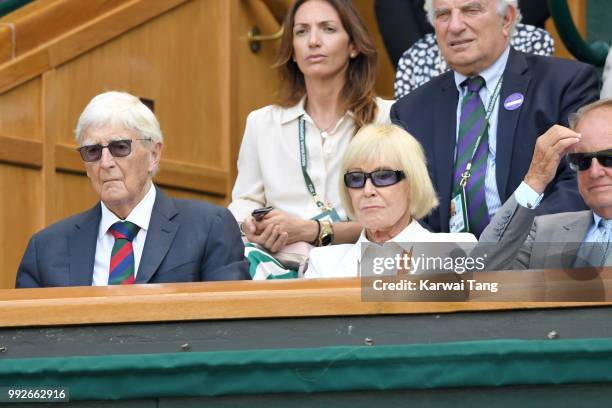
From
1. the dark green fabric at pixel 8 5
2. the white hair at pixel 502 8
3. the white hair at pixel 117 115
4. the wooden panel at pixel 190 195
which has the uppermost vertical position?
the dark green fabric at pixel 8 5

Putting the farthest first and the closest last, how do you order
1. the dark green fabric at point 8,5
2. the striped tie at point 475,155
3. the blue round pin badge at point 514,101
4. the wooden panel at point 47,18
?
the wooden panel at point 47,18, the dark green fabric at point 8,5, the blue round pin badge at point 514,101, the striped tie at point 475,155

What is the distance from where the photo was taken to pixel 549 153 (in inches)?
149

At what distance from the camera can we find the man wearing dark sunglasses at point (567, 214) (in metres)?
3.66

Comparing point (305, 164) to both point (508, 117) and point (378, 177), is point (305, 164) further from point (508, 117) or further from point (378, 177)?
point (378, 177)

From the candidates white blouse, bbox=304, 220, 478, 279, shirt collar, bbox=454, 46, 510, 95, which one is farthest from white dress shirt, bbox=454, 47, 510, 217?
white blouse, bbox=304, 220, 478, 279

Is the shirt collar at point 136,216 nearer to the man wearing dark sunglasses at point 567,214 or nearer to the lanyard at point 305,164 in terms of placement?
the lanyard at point 305,164

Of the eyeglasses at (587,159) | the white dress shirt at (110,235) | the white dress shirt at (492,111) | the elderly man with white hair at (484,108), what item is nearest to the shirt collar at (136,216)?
the white dress shirt at (110,235)

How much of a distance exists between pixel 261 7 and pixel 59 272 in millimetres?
2587

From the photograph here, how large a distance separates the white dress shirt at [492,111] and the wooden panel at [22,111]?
5.30 ft

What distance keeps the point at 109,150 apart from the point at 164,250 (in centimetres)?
36

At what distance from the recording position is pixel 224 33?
20.4 ft

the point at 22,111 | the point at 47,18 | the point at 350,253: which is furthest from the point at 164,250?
the point at 47,18

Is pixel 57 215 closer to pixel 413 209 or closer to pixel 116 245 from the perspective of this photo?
pixel 116 245

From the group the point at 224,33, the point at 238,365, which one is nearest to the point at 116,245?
the point at 238,365
